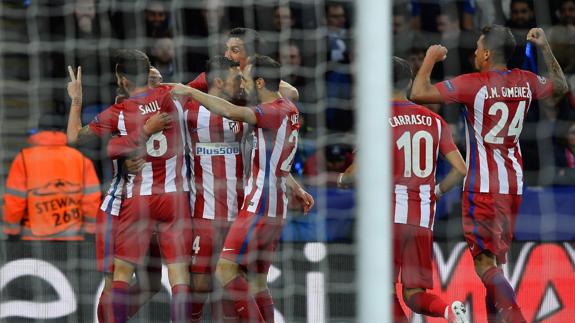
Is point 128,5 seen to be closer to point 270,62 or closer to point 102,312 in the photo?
point 270,62

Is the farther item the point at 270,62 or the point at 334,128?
the point at 334,128

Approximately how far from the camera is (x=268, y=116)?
5.03 meters

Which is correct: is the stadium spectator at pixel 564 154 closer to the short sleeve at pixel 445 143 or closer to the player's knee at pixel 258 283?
the short sleeve at pixel 445 143

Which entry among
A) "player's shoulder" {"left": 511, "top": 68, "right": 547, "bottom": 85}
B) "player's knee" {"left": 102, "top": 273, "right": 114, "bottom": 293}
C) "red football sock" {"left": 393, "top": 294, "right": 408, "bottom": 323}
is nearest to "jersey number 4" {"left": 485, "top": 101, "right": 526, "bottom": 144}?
"player's shoulder" {"left": 511, "top": 68, "right": 547, "bottom": 85}

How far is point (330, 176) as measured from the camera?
18.0ft

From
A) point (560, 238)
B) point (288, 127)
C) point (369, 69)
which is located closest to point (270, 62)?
point (288, 127)

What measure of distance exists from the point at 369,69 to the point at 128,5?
3.24 metres

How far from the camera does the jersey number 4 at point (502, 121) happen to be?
511cm

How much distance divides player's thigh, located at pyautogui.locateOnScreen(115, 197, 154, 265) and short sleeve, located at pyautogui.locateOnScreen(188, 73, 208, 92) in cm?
57

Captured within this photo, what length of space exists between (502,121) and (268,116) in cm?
101

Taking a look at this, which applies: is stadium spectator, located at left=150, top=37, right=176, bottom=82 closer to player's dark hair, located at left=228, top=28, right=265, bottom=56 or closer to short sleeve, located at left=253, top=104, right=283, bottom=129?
player's dark hair, located at left=228, top=28, right=265, bottom=56

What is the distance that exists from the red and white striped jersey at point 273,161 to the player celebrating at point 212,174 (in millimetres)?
171

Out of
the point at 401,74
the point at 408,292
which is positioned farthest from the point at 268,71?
the point at 408,292

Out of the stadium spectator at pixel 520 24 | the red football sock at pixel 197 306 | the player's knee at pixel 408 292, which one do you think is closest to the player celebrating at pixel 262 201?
the red football sock at pixel 197 306
